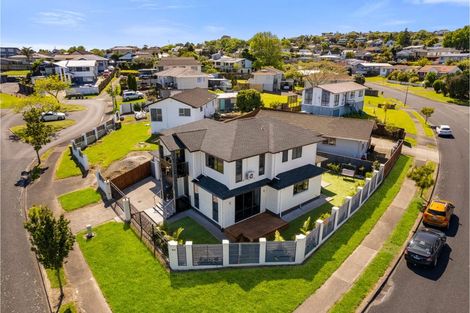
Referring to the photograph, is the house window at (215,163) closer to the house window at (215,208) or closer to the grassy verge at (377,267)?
the house window at (215,208)

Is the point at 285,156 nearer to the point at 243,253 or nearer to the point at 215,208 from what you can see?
the point at 215,208

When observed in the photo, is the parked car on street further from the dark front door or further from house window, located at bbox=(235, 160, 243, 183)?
house window, located at bbox=(235, 160, 243, 183)

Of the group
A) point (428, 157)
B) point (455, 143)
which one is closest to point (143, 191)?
point (428, 157)

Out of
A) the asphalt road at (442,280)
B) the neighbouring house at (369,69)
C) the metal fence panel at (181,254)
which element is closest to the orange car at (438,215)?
the asphalt road at (442,280)

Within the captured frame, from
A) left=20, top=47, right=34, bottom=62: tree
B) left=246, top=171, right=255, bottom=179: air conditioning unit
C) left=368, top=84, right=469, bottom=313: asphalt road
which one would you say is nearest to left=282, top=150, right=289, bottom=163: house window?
left=246, top=171, right=255, bottom=179: air conditioning unit

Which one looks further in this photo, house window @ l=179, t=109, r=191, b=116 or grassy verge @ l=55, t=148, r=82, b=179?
house window @ l=179, t=109, r=191, b=116

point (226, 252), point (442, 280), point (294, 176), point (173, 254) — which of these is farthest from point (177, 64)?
point (442, 280)

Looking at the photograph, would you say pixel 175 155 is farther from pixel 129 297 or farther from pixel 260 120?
pixel 129 297
